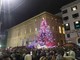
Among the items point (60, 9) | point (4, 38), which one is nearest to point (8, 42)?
point (4, 38)

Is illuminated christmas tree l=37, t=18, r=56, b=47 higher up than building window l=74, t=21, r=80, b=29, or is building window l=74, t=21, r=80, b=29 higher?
building window l=74, t=21, r=80, b=29

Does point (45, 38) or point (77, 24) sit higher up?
point (77, 24)

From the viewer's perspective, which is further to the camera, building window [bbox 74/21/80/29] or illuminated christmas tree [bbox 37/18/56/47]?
building window [bbox 74/21/80/29]

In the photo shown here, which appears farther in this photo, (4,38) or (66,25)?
(4,38)

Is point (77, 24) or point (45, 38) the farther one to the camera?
point (77, 24)

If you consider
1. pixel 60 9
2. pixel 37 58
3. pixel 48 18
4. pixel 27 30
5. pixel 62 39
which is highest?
pixel 60 9

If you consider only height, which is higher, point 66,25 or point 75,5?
point 75,5

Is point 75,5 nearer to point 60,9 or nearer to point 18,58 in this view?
point 60,9

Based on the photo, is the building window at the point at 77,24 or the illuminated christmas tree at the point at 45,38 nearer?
the illuminated christmas tree at the point at 45,38

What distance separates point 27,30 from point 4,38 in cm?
1553

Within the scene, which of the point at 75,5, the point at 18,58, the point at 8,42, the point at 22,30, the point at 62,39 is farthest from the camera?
the point at 8,42

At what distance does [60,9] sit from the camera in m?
28.3

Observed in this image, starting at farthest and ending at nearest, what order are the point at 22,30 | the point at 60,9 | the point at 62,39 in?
the point at 22,30
the point at 62,39
the point at 60,9

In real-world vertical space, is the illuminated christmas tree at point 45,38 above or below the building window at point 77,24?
below
